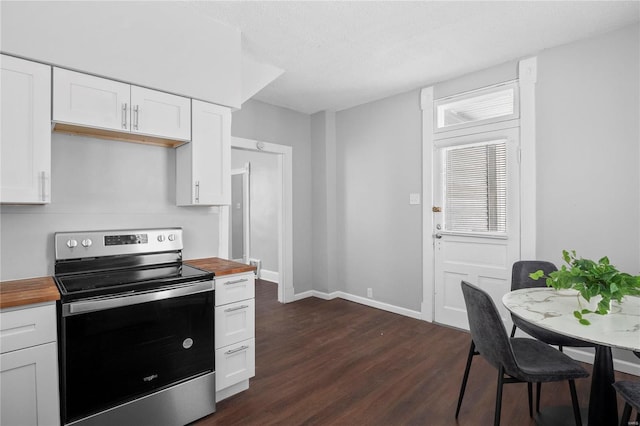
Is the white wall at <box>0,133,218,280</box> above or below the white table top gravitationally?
above

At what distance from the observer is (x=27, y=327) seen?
1571 mm

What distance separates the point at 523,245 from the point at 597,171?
33.1 inches

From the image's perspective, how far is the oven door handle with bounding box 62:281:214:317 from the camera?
167 cm

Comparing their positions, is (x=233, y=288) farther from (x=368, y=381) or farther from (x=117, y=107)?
(x=117, y=107)

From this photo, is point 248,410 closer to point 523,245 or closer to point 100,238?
point 100,238

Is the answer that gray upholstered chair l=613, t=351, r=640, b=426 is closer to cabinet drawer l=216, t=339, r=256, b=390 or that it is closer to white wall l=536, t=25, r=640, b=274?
white wall l=536, t=25, r=640, b=274

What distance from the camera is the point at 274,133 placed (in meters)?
4.48

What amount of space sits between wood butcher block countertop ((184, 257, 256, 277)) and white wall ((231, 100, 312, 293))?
209 centimetres

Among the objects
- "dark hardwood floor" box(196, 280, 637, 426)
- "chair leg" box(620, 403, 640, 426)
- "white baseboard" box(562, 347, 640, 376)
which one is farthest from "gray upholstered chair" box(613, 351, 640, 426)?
"white baseboard" box(562, 347, 640, 376)

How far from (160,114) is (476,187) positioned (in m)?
3.00

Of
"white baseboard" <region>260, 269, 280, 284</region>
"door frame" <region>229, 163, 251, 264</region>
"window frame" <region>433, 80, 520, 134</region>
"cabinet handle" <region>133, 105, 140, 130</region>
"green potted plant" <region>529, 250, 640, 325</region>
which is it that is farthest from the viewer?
"door frame" <region>229, 163, 251, 264</region>

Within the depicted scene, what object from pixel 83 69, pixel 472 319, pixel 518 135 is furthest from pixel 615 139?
pixel 83 69

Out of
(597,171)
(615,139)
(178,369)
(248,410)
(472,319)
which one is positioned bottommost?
(248,410)

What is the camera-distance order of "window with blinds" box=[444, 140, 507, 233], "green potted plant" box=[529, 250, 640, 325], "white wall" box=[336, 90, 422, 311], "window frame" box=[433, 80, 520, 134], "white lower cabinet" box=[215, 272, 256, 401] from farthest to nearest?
"white wall" box=[336, 90, 422, 311] → "window with blinds" box=[444, 140, 507, 233] → "window frame" box=[433, 80, 520, 134] → "white lower cabinet" box=[215, 272, 256, 401] → "green potted plant" box=[529, 250, 640, 325]
